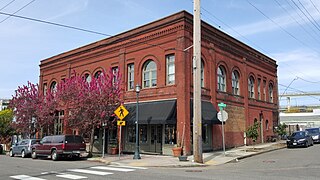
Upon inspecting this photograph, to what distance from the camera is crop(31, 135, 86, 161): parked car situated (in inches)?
891

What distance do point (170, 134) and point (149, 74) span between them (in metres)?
5.34

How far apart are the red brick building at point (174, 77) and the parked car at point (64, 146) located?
413cm

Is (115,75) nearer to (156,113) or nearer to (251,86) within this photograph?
(156,113)

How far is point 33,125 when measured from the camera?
111 ft

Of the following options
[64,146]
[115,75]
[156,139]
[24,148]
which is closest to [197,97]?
[156,139]

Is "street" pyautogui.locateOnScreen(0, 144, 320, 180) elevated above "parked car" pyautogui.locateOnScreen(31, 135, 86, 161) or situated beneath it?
situated beneath

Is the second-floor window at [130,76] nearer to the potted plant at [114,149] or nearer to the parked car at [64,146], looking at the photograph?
the potted plant at [114,149]

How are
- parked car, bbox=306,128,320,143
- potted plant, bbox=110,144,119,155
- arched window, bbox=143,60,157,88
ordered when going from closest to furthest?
arched window, bbox=143,60,157,88 < potted plant, bbox=110,144,119,155 < parked car, bbox=306,128,320,143

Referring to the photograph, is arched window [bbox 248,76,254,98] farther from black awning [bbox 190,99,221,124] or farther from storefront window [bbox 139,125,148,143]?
storefront window [bbox 139,125,148,143]

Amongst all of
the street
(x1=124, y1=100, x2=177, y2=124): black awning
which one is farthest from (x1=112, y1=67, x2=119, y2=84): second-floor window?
the street

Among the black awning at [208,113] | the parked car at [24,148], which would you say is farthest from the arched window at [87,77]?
the black awning at [208,113]

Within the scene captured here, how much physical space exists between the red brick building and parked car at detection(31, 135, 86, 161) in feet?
13.5

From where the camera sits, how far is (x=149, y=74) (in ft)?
85.4

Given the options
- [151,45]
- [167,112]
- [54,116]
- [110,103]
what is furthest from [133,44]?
[54,116]
